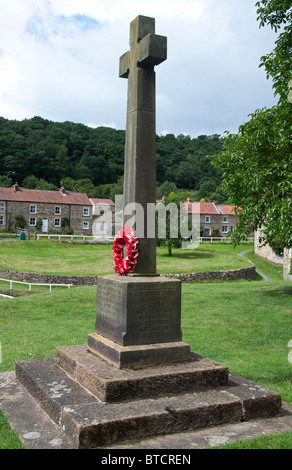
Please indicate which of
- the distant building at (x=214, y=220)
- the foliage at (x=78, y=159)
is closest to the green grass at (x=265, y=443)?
the distant building at (x=214, y=220)

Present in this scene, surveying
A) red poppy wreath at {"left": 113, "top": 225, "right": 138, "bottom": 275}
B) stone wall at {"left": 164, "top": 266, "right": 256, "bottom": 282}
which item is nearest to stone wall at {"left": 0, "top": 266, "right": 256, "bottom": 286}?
stone wall at {"left": 164, "top": 266, "right": 256, "bottom": 282}

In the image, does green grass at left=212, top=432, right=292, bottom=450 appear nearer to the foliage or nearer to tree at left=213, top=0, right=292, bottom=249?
tree at left=213, top=0, right=292, bottom=249

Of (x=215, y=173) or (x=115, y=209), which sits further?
(x=215, y=173)

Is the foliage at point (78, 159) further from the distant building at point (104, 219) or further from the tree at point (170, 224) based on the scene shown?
the tree at point (170, 224)

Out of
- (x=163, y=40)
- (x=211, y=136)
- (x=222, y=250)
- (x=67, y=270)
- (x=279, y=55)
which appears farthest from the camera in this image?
(x=211, y=136)

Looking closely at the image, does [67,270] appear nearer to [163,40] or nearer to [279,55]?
[279,55]

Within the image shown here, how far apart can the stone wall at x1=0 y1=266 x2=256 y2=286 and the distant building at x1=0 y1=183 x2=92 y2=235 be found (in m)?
29.0

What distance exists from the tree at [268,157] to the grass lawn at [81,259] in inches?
632

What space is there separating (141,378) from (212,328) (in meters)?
6.26

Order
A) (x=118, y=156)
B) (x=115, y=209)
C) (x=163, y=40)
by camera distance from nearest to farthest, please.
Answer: (x=163, y=40)
(x=115, y=209)
(x=118, y=156)

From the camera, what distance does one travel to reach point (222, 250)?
48.2 m

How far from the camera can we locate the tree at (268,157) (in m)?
12.4
